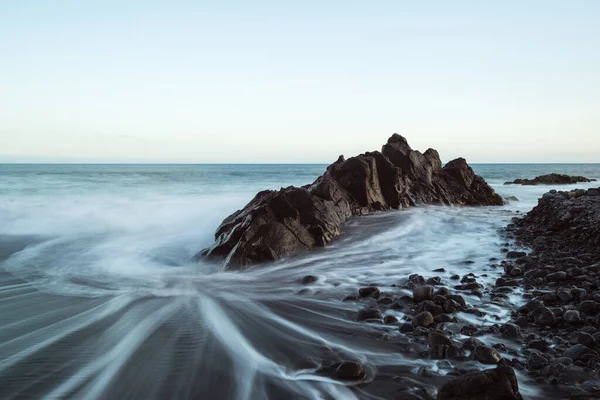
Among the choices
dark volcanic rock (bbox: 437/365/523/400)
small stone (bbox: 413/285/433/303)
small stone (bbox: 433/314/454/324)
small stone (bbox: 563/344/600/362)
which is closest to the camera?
dark volcanic rock (bbox: 437/365/523/400)

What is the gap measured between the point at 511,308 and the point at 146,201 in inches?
778

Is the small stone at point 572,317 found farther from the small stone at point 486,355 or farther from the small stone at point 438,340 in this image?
the small stone at point 438,340

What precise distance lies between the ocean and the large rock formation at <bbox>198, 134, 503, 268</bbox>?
1.60ft

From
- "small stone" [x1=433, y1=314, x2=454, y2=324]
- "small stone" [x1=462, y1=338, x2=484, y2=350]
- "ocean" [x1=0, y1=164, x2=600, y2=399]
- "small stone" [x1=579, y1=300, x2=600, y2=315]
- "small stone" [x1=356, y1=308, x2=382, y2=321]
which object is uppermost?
"small stone" [x1=579, y1=300, x2=600, y2=315]

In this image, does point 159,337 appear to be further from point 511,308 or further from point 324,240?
point 324,240

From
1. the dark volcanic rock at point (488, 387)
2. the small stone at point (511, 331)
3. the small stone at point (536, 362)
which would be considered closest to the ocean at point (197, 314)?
the small stone at point (536, 362)

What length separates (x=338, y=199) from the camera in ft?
43.8

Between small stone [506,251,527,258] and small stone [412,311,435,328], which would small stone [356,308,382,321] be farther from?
small stone [506,251,527,258]

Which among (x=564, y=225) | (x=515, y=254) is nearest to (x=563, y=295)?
(x=515, y=254)

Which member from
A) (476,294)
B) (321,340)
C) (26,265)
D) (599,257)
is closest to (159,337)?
(321,340)

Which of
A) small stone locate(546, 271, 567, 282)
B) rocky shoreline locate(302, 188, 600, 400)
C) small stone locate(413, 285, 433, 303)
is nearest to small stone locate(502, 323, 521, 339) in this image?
rocky shoreline locate(302, 188, 600, 400)

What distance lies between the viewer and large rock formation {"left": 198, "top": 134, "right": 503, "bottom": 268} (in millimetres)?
8906

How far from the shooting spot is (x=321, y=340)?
450 centimetres

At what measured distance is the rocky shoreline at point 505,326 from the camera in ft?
10.4
